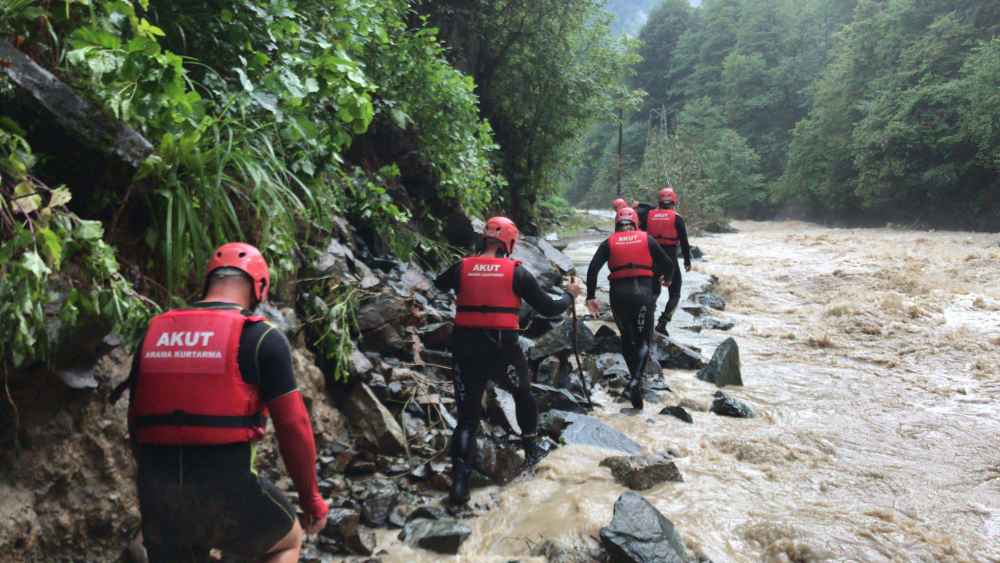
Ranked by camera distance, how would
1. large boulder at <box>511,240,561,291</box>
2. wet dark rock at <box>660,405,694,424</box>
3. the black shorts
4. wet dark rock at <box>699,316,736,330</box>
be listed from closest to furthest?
the black shorts → wet dark rock at <box>660,405,694,424</box> → large boulder at <box>511,240,561,291</box> → wet dark rock at <box>699,316,736,330</box>

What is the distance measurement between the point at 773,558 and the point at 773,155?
1869 inches

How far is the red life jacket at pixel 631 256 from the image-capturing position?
5945mm

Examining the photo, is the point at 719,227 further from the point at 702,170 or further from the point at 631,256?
the point at 631,256

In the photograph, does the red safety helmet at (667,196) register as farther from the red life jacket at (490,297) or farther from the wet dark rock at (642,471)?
the red life jacket at (490,297)

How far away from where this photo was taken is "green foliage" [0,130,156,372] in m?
1.86

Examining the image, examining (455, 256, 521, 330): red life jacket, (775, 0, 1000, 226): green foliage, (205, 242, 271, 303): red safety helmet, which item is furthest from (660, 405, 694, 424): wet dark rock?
(775, 0, 1000, 226): green foliage

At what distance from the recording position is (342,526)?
3.28 meters

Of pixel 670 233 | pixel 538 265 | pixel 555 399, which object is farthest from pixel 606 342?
pixel 555 399

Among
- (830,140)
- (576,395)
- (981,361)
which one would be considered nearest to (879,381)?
(981,361)

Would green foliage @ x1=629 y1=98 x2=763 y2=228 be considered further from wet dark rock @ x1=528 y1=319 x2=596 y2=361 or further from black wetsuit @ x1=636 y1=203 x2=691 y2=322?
wet dark rock @ x1=528 y1=319 x2=596 y2=361

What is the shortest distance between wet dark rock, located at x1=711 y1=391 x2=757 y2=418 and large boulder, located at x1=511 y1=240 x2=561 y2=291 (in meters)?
3.46

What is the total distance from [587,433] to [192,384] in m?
3.69

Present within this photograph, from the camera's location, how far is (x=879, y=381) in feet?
24.2

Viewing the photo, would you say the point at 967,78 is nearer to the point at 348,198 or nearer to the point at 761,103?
the point at 761,103
